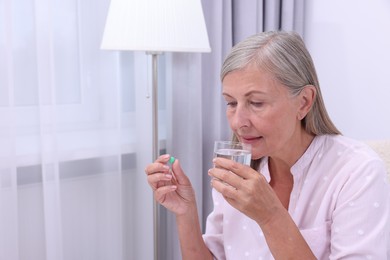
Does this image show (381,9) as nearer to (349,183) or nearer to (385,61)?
(385,61)

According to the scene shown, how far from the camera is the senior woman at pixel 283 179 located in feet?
3.58

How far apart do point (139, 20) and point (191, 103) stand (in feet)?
1.99

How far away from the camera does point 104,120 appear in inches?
76.5

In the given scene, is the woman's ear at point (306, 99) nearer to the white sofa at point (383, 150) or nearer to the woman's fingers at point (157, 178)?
the woman's fingers at point (157, 178)

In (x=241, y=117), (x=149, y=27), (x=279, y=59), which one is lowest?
(x=241, y=117)

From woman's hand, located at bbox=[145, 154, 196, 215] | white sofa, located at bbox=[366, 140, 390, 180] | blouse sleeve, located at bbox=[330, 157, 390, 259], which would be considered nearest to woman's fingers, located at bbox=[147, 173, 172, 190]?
woman's hand, located at bbox=[145, 154, 196, 215]

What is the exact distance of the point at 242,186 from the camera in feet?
3.39

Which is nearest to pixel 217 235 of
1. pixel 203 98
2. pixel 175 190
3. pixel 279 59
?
pixel 175 190

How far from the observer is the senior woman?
1092 millimetres

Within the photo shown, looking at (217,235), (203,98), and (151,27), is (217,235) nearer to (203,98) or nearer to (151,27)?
(151,27)

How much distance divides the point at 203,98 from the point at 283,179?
909mm

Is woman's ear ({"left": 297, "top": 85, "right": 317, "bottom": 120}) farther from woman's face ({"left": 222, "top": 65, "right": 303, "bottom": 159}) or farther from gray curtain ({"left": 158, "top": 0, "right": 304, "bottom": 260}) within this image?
gray curtain ({"left": 158, "top": 0, "right": 304, "bottom": 260})

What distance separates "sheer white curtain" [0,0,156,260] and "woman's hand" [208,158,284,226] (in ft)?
2.98

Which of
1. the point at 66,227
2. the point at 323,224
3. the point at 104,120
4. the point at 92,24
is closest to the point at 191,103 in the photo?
the point at 104,120
